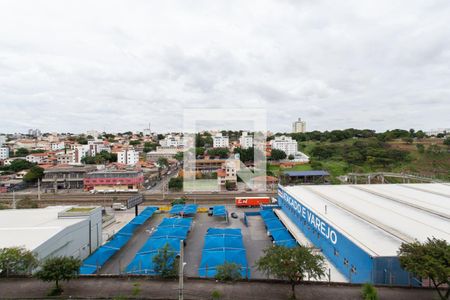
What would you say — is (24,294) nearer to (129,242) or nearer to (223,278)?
(223,278)

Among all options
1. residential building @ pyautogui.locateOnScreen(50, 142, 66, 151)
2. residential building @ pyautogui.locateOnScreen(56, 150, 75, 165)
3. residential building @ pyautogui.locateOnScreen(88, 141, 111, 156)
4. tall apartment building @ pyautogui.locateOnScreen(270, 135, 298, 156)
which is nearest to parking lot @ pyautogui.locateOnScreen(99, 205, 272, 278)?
tall apartment building @ pyautogui.locateOnScreen(270, 135, 298, 156)

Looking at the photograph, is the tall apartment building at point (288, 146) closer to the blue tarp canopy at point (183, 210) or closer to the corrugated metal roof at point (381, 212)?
the corrugated metal roof at point (381, 212)

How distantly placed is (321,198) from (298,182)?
61.2ft

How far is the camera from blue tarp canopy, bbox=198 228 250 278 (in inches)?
371

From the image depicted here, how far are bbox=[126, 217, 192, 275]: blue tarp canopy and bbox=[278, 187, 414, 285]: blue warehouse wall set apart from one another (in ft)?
20.6

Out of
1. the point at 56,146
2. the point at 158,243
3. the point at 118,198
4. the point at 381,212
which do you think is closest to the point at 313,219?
the point at 381,212

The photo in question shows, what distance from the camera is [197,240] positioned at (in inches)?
572

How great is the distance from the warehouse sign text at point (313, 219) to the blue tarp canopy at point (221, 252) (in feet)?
11.5

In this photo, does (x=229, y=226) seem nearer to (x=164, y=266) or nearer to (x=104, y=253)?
(x=104, y=253)

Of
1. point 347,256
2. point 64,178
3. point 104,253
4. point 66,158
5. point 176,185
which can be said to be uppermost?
point 66,158

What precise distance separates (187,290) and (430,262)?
19.2 feet

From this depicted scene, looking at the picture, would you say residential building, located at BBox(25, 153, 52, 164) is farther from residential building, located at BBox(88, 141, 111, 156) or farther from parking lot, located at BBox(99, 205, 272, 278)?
parking lot, located at BBox(99, 205, 272, 278)


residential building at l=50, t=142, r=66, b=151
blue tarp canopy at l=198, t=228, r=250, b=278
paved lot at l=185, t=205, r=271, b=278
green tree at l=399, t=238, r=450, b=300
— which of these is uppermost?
residential building at l=50, t=142, r=66, b=151

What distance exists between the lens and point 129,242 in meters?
14.4
